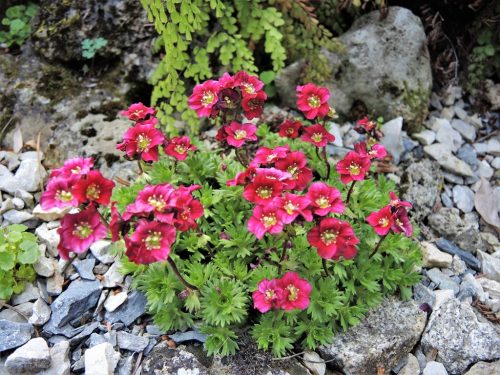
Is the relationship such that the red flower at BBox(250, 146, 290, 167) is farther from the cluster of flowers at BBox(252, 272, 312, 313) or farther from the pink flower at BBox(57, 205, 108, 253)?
the pink flower at BBox(57, 205, 108, 253)

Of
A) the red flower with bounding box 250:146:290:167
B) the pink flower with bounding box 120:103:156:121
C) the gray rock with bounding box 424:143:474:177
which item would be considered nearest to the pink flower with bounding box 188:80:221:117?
the pink flower with bounding box 120:103:156:121

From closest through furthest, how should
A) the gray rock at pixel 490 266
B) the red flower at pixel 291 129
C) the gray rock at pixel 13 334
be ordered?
the gray rock at pixel 13 334 → the red flower at pixel 291 129 → the gray rock at pixel 490 266

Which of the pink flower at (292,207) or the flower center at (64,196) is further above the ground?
the flower center at (64,196)

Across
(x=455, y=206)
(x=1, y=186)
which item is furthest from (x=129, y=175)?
(x=455, y=206)

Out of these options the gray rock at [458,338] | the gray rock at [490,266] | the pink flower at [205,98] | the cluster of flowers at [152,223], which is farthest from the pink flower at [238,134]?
the gray rock at [490,266]

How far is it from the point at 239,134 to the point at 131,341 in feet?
4.27

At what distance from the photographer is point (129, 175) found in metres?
3.83

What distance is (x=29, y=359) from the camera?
2.74 m

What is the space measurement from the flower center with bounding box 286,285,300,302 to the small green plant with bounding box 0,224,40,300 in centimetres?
151

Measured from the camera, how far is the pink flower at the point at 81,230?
2.32 m

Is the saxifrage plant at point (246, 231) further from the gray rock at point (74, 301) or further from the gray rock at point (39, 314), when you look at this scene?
the gray rock at point (39, 314)

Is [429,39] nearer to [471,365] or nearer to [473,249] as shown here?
[473,249]

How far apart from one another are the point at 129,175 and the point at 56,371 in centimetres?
147

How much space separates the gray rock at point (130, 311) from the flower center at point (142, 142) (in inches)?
34.1
